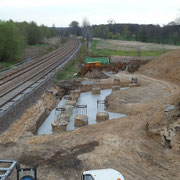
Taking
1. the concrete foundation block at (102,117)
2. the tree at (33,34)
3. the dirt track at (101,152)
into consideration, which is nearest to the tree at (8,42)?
the concrete foundation block at (102,117)

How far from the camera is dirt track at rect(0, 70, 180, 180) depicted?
392 inches

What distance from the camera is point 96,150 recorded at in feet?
38.8

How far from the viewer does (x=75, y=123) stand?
54.7ft

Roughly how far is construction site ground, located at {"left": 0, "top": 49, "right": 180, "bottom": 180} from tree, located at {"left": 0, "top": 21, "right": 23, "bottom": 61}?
2489 cm

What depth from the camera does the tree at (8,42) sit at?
38.8 meters

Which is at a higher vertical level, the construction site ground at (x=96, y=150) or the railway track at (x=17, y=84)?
the railway track at (x=17, y=84)

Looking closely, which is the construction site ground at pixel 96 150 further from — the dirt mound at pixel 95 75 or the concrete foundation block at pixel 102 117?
the dirt mound at pixel 95 75

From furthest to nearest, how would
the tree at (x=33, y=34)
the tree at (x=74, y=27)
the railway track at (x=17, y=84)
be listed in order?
1. the tree at (x=74, y=27)
2. the tree at (x=33, y=34)
3. the railway track at (x=17, y=84)

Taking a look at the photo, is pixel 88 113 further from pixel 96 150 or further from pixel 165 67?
pixel 165 67

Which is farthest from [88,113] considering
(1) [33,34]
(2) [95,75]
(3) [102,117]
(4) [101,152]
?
(1) [33,34]

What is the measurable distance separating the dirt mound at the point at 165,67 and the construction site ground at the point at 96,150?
47.8ft

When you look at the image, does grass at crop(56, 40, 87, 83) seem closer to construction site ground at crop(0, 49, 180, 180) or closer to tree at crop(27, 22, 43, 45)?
construction site ground at crop(0, 49, 180, 180)

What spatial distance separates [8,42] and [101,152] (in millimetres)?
32966

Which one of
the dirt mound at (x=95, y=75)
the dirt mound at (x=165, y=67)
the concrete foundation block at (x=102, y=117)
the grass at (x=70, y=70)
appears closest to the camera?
the concrete foundation block at (x=102, y=117)
